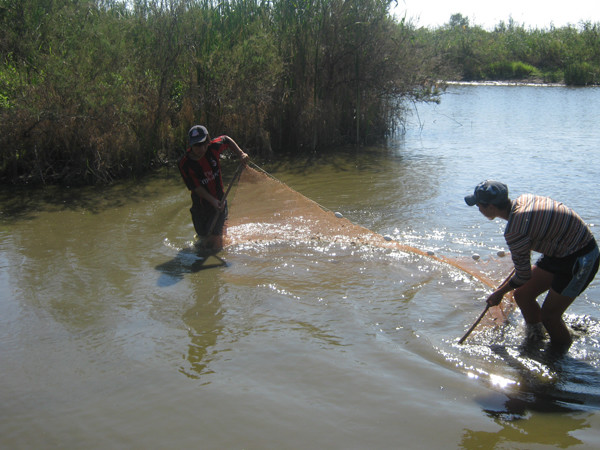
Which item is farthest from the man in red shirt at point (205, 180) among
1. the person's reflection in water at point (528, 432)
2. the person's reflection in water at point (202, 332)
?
the person's reflection in water at point (528, 432)

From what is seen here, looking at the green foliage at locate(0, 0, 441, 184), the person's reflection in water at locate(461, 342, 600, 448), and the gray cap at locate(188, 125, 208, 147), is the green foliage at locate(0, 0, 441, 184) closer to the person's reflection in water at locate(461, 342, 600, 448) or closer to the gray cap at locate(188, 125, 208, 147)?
the gray cap at locate(188, 125, 208, 147)

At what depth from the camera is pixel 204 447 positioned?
301 centimetres

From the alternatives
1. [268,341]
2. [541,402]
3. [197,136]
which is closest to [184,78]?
[197,136]

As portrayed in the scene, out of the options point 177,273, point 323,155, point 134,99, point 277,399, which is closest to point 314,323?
point 277,399

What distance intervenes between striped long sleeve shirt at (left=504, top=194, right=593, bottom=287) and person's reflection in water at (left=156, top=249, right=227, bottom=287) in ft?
10.6

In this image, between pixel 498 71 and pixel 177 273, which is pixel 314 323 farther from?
pixel 498 71

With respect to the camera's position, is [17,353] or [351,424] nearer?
[351,424]

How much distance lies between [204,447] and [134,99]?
7670 millimetres

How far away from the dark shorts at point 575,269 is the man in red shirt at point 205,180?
3641mm

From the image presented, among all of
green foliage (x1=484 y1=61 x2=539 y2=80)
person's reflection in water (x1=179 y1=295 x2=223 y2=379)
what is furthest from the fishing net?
green foliage (x1=484 y1=61 x2=539 y2=80)

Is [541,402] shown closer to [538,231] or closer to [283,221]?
[538,231]

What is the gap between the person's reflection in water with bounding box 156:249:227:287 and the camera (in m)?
5.63

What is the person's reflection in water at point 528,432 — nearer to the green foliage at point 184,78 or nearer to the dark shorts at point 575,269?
the dark shorts at point 575,269

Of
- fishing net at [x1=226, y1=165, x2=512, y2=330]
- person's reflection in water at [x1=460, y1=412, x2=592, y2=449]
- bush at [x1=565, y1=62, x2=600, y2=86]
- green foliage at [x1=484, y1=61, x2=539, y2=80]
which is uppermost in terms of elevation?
green foliage at [x1=484, y1=61, x2=539, y2=80]
